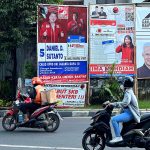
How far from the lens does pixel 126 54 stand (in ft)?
66.0

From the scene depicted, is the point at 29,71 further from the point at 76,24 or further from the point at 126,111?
the point at 126,111

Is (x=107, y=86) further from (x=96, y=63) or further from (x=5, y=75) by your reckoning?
(x=5, y=75)

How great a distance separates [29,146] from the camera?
11438 mm

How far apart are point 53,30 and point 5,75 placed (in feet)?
11.7

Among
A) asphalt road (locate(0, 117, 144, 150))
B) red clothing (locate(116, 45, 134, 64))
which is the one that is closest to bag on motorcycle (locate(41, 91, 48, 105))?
asphalt road (locate(0, 117, 144, 150))

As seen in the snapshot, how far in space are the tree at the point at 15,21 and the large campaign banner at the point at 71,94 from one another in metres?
2.12

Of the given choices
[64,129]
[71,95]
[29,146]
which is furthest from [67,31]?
[29,146]

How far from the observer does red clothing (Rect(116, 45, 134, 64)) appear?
20.1m

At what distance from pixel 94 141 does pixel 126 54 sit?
1020 cm

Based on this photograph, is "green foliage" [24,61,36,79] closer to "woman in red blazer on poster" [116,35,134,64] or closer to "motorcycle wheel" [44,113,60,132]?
"woman in red blazer on poster" [116,35,134,64]

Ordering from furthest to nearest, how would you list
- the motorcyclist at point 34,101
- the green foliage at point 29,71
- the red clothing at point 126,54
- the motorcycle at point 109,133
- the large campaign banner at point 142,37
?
1. the green foliage at point 29,71
2. the large campaign banner at point 142,37
3. the red clothing at point 126,54
4. the motorcyclist at point 34,101
5. the motorcycle at point 109,133

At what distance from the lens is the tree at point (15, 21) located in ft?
65.1

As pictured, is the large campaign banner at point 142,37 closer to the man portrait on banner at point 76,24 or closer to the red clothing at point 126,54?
the red clothing at point 126,54

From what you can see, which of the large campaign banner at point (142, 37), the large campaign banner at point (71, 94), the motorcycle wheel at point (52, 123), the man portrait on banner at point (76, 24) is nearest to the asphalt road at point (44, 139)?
the motorcycle wheel at point (52, 123)
